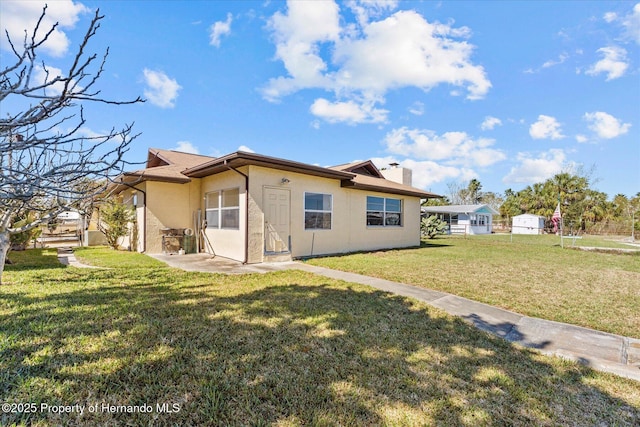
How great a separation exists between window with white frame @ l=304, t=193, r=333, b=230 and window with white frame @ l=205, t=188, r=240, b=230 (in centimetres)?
237

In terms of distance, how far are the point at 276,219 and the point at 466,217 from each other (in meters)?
29.6

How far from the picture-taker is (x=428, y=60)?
12.1 meters

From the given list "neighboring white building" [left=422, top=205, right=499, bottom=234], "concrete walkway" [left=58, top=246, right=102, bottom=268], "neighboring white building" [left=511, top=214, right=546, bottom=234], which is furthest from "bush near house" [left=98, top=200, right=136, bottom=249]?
"neighboring white building" [left=511, top=214, right=546, bottom=234]

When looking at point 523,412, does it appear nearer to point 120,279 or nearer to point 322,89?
point 120,279

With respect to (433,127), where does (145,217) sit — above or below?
below

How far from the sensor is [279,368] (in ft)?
8.61

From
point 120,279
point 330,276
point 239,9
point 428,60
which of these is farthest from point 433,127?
point 120,279

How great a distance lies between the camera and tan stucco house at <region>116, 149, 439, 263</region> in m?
8.72

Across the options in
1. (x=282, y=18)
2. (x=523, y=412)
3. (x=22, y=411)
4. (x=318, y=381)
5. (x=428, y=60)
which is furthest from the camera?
(x=428, y=60)

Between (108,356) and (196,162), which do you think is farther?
(196,162)

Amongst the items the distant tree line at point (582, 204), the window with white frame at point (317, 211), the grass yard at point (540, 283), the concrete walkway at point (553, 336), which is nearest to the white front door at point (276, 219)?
the window with white frame at point (317, 211)

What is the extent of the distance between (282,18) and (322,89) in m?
6.07

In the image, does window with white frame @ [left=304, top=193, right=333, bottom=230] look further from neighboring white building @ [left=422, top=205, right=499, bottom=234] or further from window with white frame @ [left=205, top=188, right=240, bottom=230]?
neighboring white building @ [left=422, top=205, right=499, bottom=234]

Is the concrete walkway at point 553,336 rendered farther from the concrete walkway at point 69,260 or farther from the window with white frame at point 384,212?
the concrete walkway at point 69,260
